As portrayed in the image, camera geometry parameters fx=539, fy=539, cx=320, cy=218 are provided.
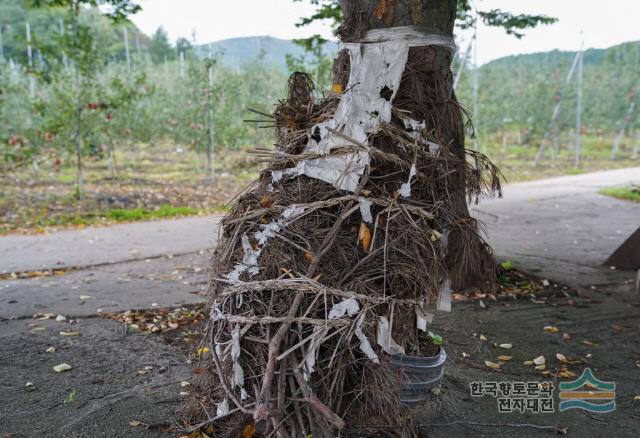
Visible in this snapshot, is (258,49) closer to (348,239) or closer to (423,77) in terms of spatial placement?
(423,77)

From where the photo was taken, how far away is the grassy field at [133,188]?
33.6ft

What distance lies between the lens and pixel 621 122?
95.3 feet

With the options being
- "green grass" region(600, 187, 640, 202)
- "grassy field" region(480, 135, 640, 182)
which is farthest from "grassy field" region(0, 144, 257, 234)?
"grassy field" region(480, 135, 640, 182)

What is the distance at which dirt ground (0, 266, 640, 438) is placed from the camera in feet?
9.60

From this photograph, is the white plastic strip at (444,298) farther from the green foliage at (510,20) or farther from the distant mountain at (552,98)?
the distant mountain at (552,98)

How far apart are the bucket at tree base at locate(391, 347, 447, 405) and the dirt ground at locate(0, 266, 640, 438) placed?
111 millimetres

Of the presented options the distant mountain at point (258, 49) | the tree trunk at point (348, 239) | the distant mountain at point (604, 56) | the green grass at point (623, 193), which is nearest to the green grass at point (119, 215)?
the distant mountain at point (258, 49)

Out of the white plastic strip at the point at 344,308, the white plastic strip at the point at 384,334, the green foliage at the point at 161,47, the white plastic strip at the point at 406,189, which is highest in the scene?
the green foliage at the point at 161,47

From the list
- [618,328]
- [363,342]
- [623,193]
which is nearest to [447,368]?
[363,342]

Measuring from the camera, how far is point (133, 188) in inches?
557

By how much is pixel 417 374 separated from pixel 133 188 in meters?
12.5

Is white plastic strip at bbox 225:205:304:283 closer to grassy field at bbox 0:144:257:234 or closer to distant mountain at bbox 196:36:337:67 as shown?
grassy field at bbox 0:144:257:234

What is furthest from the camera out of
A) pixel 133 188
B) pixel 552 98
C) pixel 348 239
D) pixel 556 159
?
pixel 556 159

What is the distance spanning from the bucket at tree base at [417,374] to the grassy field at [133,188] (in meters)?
1.42
